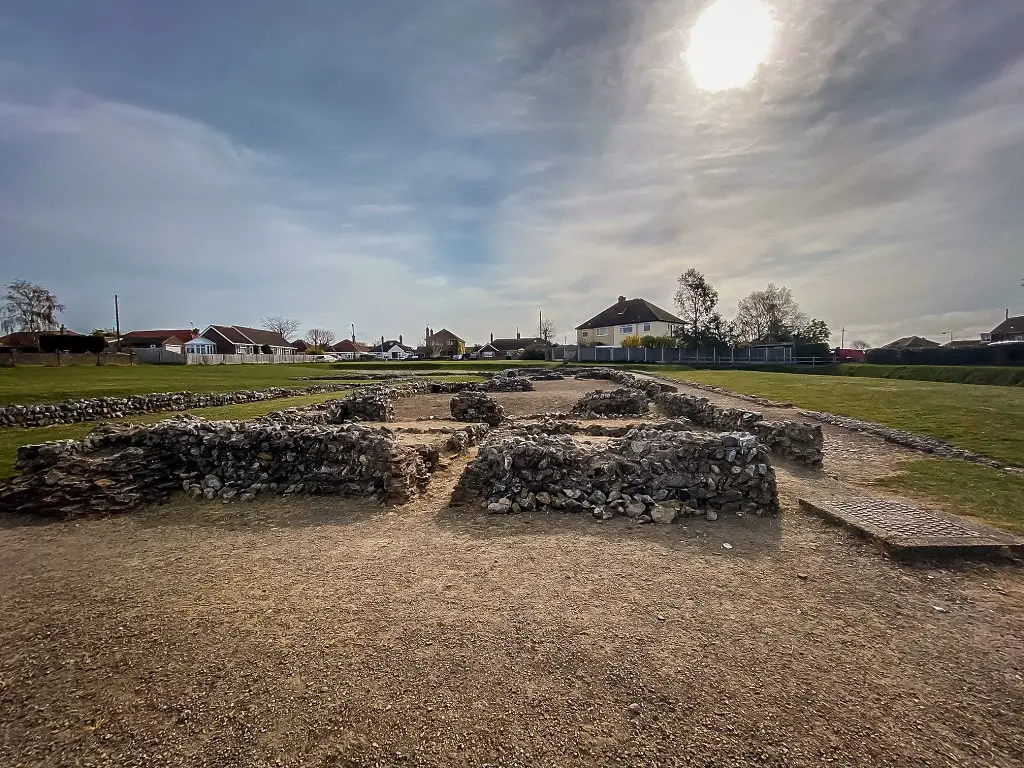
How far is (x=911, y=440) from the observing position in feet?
39.1

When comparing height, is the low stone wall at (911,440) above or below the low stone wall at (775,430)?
below

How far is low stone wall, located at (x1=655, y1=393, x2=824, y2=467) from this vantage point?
9.95 metres

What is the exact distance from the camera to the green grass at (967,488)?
6.80m

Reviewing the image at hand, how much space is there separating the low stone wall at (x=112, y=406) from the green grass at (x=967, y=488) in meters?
23.5

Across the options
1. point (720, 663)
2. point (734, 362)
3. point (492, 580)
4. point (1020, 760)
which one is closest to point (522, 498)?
point (492, 580)

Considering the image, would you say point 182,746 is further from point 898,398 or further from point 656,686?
point 898,398

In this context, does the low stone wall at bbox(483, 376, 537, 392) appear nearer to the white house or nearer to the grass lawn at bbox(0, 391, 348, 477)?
the grass lawn at bbox(0, 391, 348, 477)

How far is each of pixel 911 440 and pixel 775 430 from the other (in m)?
4.29

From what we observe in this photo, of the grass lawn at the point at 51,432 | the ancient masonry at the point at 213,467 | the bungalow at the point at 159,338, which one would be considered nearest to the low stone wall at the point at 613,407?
the ancient masonry at the point at 213,467

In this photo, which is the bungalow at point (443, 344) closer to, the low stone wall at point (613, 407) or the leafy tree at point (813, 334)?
the leafy tree at point (813, 334)

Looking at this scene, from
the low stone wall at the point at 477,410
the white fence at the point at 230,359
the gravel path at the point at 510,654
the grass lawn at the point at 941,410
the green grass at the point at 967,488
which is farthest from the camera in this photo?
the white fence at the point at 230,359

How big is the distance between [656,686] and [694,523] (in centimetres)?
359

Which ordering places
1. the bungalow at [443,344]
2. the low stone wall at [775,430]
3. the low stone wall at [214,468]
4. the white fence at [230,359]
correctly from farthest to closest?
the bungalow at [443,344]
the white fence at [230,359]
the low stone wall at [775,430]
the low stone wall at [214,468]

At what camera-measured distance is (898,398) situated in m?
20.0
